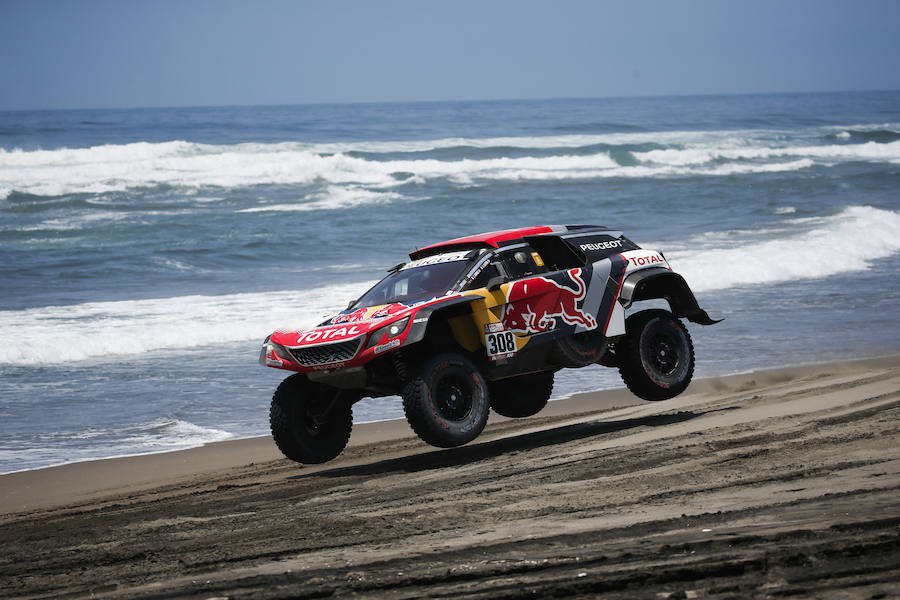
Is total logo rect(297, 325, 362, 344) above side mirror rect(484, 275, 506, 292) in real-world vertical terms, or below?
below

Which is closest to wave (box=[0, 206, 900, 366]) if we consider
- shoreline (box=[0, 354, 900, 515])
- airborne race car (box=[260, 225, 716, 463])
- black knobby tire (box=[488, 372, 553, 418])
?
shoreline (box=[0, 354, 900, 515])

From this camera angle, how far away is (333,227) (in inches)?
1189

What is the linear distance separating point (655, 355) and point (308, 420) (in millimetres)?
3284

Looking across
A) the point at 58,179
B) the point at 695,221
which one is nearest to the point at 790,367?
the point at 695,221

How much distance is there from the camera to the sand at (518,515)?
15.7ft

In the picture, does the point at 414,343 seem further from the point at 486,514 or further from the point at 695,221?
the point at 695,221

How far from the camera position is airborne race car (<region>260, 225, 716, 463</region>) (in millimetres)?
8367

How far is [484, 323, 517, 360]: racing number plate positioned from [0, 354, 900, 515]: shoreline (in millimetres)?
1069

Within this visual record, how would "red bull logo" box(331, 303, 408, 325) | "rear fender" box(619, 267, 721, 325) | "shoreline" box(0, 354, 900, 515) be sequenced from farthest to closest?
"rear fender" box(619, 267, 721, 325)
"shoreline" box(0, 354, 900, 515)
"red bull logo" box(331, 303, 408, 325)

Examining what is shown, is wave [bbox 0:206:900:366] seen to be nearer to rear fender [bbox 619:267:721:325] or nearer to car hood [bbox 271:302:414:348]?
car hood [bbox 271:302:414:348]

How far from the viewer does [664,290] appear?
10531 millimetres

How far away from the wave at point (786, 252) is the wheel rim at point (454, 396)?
39.2 feet

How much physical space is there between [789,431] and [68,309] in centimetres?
1399

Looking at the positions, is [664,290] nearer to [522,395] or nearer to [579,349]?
[579,349]
